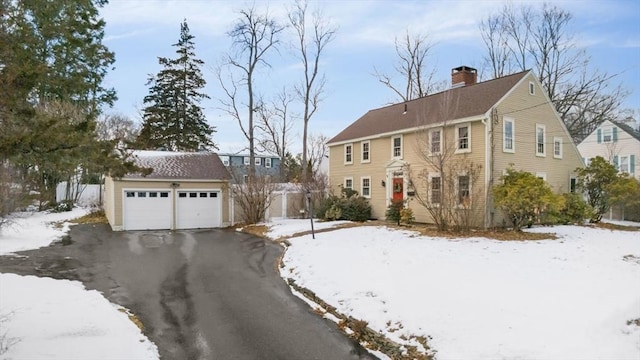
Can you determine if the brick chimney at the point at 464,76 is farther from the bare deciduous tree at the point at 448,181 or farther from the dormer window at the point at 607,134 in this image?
the dormer window at the point at 607,134

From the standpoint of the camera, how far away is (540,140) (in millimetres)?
18766

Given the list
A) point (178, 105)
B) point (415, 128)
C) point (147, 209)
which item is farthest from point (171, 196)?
point (178, 105)

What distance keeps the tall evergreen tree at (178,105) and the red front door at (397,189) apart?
24.3 metres

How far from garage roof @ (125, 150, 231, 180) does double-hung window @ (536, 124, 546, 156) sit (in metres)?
15.0

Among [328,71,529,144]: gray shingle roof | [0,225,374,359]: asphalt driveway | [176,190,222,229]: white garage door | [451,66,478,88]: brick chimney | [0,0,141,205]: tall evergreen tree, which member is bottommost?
[0,225,374,359]: asphalt driveway

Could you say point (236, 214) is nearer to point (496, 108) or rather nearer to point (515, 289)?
point (496, 108)

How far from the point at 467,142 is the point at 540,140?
4.22 metres

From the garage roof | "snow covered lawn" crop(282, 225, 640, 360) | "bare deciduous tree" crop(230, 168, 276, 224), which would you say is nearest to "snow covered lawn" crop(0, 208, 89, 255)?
the garage roof

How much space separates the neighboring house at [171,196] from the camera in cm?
2000

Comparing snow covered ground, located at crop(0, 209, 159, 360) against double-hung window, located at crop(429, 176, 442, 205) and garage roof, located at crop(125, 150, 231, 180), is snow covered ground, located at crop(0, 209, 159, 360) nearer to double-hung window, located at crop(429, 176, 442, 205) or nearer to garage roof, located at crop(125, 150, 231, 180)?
double-hung window, located at crop(429, 176, 442, 205)

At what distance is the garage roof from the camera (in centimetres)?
2100

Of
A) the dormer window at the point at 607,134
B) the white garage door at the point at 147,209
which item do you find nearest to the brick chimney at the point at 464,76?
the white garage door at the point at 147,209

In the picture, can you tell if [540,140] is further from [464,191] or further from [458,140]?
[464,191]

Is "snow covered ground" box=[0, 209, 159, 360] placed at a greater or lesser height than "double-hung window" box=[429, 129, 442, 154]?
lesser
